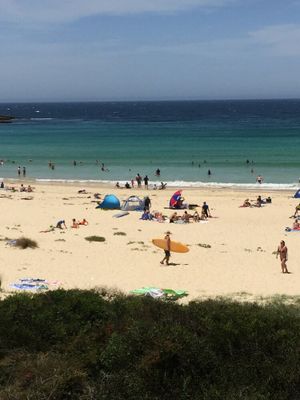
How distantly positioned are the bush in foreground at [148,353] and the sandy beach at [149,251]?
5373 millimetres

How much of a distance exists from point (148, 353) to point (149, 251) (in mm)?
12500

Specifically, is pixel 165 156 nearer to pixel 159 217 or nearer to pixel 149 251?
pixel 159 217

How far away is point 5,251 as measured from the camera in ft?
58.2

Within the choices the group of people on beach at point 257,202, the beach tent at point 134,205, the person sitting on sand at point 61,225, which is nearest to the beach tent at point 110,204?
the beach tent at point 134,205

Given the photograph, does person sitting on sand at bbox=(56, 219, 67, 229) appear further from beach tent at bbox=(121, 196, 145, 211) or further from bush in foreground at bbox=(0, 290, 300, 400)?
bush in foreground at bbox=(0, 290, 300, 400)

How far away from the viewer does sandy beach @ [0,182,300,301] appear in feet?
48.4

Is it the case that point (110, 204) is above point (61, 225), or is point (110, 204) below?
above

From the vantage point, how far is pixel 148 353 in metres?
6.28

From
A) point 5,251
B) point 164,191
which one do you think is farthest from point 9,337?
point 164,191

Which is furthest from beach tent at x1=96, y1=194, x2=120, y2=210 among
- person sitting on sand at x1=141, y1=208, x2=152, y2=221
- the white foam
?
the white foam

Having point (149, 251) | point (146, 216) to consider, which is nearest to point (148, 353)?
point (149, 251)

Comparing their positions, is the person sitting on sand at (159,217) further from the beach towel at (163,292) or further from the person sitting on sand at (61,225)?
the beach towel at (163,292)

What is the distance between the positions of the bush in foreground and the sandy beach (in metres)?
5.37

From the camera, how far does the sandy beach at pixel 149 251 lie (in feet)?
48.4
